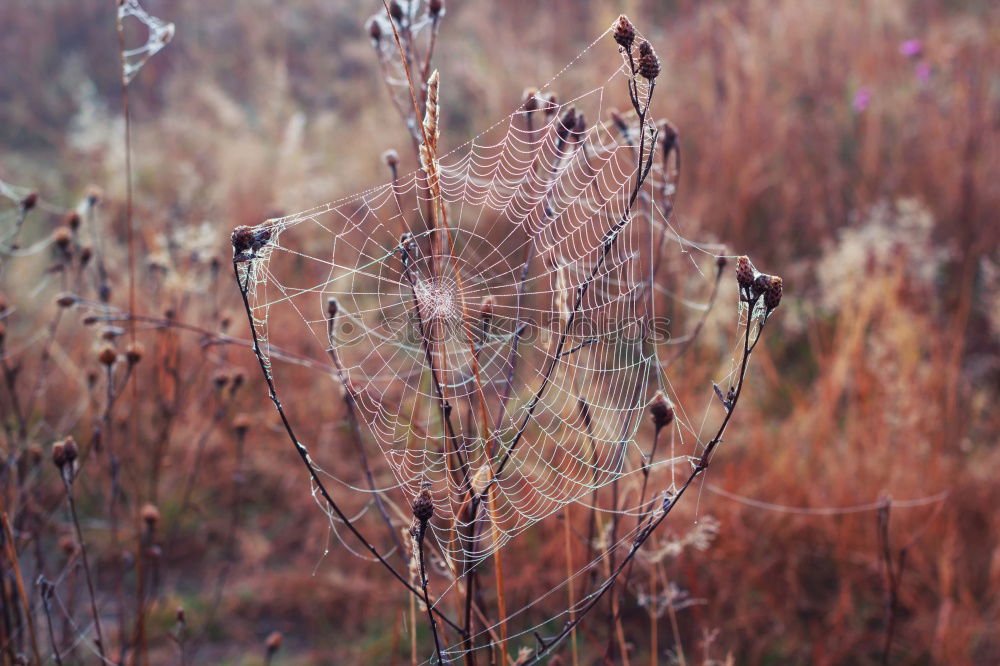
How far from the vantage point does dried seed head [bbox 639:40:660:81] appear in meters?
0.98

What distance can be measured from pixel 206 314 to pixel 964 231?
10.7 feet

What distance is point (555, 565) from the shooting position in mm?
2229

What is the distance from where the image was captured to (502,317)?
1.72m

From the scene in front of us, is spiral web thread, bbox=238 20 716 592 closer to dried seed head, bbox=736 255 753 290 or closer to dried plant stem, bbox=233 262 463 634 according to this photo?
dried plant stem, bbox=233 262 463 634

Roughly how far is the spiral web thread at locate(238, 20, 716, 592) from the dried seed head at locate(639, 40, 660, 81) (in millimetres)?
65

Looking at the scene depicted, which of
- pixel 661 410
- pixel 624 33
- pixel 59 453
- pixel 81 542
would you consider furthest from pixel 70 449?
pixel 624 33

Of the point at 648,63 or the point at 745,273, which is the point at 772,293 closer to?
the point at 745,273

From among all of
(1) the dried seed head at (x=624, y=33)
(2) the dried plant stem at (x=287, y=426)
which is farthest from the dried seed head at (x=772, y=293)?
(2) the dried plant stem at (x=287, y=426)

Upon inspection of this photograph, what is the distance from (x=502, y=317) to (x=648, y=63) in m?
0.81

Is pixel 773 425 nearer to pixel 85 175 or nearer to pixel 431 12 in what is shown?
pixel 431 12

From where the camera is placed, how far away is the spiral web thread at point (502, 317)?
1225mm

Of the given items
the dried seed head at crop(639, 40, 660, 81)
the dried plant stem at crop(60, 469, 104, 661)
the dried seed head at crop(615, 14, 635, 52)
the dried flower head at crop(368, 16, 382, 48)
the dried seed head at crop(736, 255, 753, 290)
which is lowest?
the dried plant stem at crop(60, 469, 104, 661)

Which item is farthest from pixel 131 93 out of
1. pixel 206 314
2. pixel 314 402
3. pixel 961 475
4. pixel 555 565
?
pixel 961 475

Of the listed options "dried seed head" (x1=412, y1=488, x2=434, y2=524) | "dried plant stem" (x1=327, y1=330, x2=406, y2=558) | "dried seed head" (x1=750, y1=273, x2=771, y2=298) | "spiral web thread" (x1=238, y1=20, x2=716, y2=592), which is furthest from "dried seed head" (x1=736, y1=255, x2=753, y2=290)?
"dried plant stem" (x1=327, y1=330, x2=406, y2=558)
